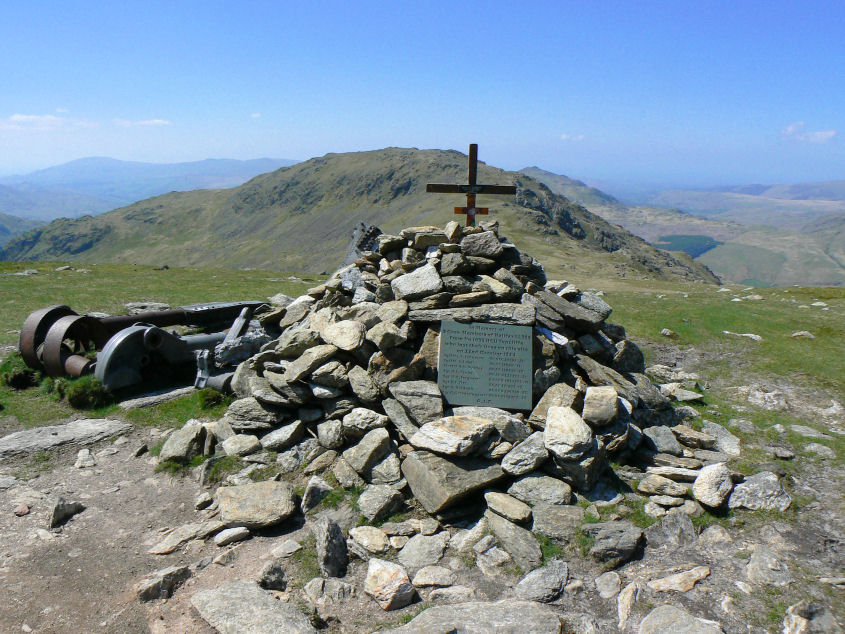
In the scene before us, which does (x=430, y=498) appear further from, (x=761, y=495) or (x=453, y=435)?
(x=761, y=495)

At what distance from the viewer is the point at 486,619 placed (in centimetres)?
525

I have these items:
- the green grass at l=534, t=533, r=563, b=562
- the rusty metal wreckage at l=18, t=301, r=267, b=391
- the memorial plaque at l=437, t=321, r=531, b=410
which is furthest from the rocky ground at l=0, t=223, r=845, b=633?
the rusty metal wreckage at l=18, t=301, r=267, b=391

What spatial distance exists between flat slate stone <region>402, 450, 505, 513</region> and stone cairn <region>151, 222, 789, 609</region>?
25 millimetres

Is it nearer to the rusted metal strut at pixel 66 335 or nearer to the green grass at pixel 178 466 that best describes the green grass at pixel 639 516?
the green grass at pixel 178 466

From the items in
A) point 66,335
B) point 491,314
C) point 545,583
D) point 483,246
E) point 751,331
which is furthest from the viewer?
point 751,331

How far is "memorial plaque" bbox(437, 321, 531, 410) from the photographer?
8.78 metres

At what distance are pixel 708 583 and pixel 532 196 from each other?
469ft

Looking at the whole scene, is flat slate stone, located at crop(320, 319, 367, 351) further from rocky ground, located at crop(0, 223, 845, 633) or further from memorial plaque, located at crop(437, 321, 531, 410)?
memorial plaque, located at crop(437, 321, 531, 410)

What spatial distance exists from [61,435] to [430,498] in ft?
24.9

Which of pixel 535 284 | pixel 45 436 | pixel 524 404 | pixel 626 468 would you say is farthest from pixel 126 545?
pixel 535 284

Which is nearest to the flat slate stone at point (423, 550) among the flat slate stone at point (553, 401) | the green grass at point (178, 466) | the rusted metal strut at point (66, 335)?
the flat slate stone at point (553, 401)

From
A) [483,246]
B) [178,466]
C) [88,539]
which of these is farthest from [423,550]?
[483,246]

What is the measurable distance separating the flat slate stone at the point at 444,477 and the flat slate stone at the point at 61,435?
6433 mm

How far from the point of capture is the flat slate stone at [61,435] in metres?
9.48
